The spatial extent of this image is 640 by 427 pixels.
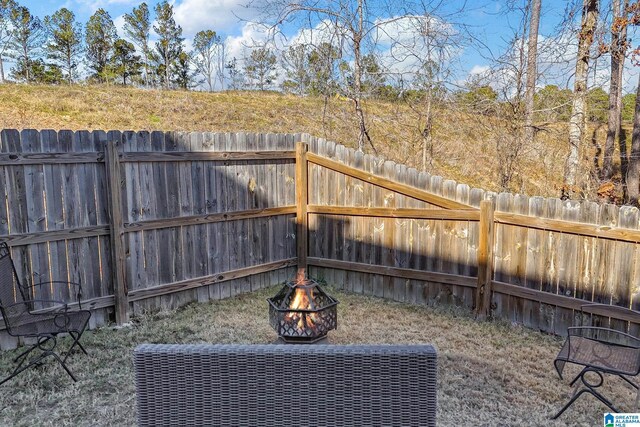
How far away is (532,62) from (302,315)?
565cm

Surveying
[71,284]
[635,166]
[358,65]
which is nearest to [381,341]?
[71,284]

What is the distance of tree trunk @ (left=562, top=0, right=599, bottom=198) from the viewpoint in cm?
654

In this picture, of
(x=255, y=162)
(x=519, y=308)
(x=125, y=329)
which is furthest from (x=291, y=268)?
(x=519, y=308)

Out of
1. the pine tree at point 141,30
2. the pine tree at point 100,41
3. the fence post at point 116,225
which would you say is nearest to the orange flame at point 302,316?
the fence post at point 116,225


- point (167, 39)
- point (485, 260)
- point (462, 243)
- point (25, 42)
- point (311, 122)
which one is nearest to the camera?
point (485, 260)

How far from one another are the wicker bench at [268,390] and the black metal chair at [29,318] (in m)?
2.09

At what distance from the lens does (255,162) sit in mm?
5316

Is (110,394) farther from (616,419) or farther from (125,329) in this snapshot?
(616,419)

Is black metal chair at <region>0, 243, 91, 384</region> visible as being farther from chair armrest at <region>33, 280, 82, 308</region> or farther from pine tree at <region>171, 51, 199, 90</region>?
pine tree at <region>171, 51, 199, 90</region>

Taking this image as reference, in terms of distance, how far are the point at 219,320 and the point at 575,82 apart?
6.22 metres

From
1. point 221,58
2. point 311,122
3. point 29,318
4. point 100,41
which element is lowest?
point 29,318

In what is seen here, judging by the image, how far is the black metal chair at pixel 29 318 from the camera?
3.18m

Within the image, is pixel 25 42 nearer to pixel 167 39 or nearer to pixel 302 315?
pixel 167 39

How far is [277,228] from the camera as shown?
5625 millimetres
